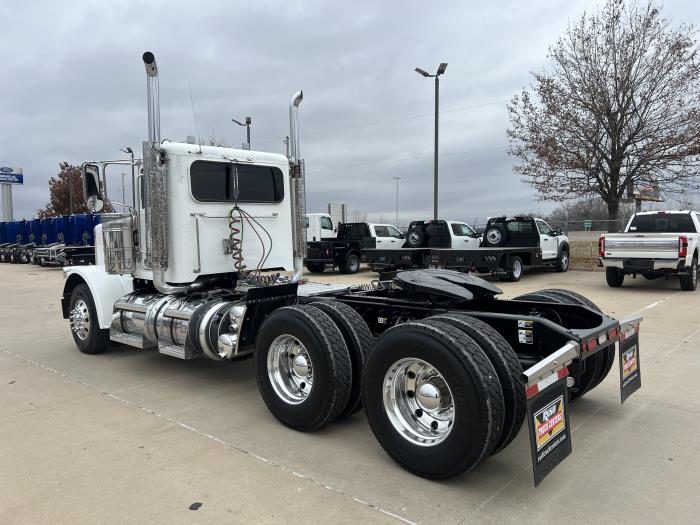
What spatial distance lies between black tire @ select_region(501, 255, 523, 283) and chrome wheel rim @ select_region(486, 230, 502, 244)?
1.61m

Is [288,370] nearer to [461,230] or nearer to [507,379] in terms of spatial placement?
[507,379]

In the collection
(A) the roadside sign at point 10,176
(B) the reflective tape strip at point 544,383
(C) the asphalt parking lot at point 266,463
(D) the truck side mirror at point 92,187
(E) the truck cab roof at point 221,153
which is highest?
(A) the roadside sign at point 10,176

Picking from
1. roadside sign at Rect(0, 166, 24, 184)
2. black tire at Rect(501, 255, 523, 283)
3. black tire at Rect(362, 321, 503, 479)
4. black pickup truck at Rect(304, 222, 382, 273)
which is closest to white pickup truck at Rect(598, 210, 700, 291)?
black tire at Rect(501, 255, 523, 283)

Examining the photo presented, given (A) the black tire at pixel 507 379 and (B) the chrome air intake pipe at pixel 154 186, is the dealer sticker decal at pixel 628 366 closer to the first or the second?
(A) the black tire at pixel 507 379

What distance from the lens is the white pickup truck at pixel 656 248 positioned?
1210 cm

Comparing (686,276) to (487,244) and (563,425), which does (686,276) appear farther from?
(563,425)

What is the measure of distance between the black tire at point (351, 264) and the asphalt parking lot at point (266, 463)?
13486 mm

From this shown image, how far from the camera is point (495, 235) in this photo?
57.6ft

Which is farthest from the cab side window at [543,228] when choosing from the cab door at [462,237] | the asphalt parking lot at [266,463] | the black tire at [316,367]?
the black tire at [316,367]

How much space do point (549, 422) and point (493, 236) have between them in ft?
49.7

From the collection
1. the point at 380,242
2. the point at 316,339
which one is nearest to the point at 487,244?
the point at 380,242

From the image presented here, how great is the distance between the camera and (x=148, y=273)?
236 inches

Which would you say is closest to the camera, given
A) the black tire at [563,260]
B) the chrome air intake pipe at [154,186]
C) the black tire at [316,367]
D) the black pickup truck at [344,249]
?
the black tire at [316,367]

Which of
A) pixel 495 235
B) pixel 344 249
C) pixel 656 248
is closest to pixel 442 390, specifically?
pixel 656 248
